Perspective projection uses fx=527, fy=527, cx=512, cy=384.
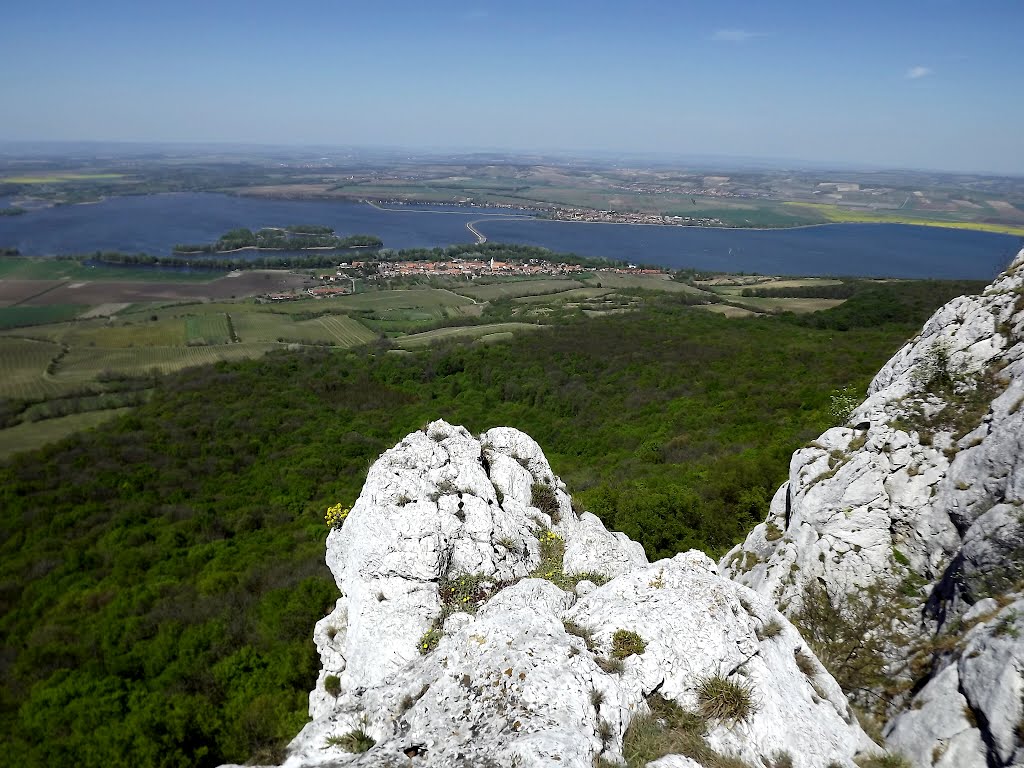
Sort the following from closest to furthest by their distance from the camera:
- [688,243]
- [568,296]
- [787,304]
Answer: [787,304]
[568,296]
[688,243]

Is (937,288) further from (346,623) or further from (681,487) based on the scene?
(346,623)

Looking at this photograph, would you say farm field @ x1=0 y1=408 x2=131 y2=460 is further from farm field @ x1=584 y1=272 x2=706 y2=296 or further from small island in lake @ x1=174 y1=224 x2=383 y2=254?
small island in lake @ x1=174 y1=224 x2=383 y2=254

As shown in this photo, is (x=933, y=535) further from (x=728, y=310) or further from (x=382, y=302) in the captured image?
(x=382, y=302)

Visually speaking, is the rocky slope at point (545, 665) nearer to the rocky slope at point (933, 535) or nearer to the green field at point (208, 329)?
the rocky slope at point (933, 535)

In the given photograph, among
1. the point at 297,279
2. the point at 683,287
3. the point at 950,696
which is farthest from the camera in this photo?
the point at 297,279

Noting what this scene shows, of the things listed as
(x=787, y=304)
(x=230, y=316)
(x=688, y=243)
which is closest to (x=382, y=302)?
(x=230, y=316)

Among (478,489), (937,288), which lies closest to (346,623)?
(478,489)
